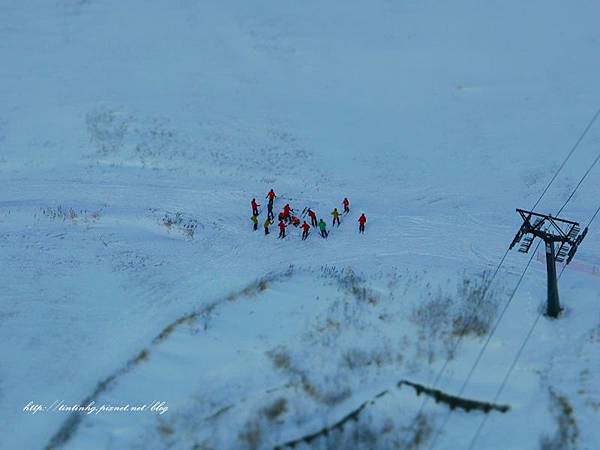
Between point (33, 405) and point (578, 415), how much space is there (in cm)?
1699

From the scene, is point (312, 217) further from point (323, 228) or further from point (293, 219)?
point (293, 219)

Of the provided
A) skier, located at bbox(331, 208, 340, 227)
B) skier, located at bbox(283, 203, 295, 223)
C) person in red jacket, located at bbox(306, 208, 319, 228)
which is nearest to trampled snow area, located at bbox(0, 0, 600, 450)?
skier, located at bbox(331, 208, 340, 227)

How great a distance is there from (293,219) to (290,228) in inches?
18.5

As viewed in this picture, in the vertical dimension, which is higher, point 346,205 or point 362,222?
point 346,205

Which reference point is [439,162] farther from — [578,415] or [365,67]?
[578,415]

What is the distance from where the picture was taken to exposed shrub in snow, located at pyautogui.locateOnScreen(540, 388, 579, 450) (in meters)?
20.1

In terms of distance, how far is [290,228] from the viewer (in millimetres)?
27297

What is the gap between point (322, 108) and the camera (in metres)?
33.7

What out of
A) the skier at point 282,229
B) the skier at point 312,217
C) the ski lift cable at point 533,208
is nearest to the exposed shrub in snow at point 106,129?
the skier at point 282,229

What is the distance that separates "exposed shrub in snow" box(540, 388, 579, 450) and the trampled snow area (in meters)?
0.08

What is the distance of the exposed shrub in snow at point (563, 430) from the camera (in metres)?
20.1

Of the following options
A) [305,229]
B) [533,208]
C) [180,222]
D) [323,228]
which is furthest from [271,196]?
[533,208]

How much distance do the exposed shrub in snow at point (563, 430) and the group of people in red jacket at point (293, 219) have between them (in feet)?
31.8

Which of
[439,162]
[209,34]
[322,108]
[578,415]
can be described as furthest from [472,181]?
[209,34]
